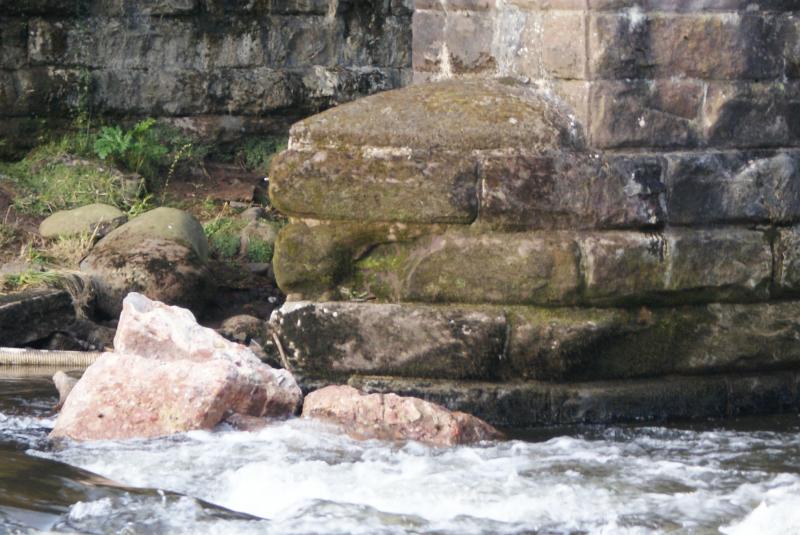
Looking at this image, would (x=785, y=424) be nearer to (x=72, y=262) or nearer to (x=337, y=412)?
(x=337, y=412)

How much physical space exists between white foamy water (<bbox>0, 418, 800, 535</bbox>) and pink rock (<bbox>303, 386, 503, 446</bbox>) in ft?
0.26

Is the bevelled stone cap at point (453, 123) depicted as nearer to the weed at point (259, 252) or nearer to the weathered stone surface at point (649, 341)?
the weathered stone surface at point (649, 341)

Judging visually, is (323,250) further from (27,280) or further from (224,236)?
(224,236)

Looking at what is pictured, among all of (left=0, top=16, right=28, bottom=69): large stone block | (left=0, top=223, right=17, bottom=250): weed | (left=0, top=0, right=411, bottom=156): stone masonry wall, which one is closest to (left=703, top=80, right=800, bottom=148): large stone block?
(left=0, top=223, right=17, bottom=250): weed

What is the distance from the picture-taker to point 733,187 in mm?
5047

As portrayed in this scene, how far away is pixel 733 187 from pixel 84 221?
15.0 feet

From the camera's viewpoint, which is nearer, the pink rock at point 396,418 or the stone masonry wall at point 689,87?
the pink rock at point 396,418

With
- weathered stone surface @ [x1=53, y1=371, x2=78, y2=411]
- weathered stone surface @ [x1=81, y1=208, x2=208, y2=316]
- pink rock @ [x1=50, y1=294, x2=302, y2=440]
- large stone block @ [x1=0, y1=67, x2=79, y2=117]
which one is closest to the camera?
pink rock @ [x1=50, y1=294, x2=302, y2=440]

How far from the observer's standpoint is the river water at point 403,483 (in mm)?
3586

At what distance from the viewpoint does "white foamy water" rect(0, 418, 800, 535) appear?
3.61 metres

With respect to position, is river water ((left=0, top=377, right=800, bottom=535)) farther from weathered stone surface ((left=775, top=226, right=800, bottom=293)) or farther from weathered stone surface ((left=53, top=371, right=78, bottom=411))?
weathered stone surface ((left=775, top=226, right=800, bottom=293))

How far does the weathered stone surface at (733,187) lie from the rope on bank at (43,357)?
9.30 ft

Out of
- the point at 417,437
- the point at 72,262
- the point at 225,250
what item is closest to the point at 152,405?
the point at 417,437

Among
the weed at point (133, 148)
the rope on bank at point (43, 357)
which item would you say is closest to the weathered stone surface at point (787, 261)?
the rope on bank at point (43, 357)
